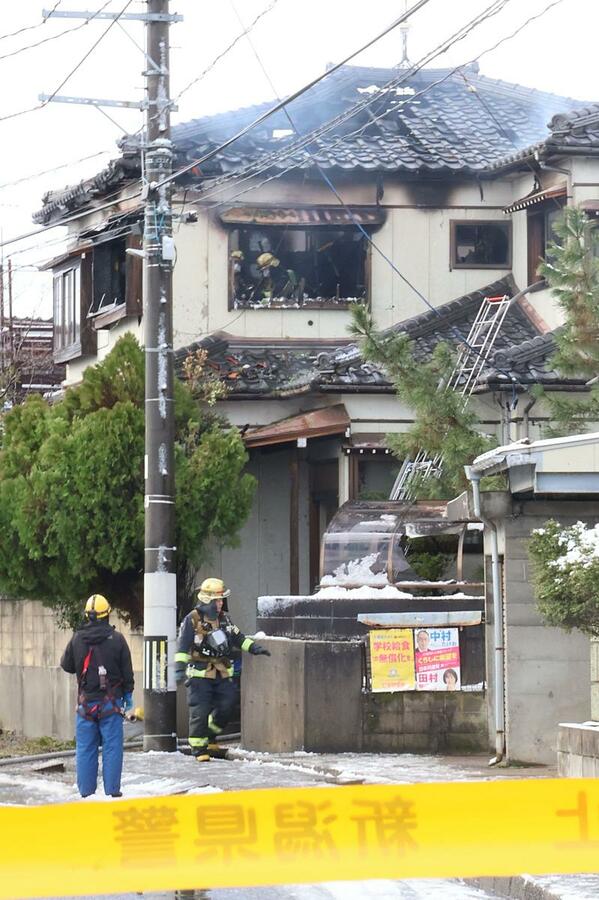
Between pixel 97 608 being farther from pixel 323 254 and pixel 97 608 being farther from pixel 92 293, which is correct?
pixel 92 293

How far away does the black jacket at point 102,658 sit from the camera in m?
14.2

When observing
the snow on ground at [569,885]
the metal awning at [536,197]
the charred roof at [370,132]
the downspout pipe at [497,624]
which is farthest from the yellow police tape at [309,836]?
the metal awning at [536,197]

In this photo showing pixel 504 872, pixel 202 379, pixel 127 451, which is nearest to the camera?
pixel 504 872

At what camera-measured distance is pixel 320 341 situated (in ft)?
90.7

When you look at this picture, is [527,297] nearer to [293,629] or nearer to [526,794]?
[293,629]

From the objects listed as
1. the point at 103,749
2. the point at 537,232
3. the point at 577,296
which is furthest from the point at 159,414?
the point at 537,232

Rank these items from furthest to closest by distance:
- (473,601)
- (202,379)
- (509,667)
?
1. (202,379)
2. (473,601)
3. (509,667)

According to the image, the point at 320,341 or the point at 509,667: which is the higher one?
the point at 320,341

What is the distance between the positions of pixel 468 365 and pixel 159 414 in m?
6.43

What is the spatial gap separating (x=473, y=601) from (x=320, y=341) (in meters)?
10.1

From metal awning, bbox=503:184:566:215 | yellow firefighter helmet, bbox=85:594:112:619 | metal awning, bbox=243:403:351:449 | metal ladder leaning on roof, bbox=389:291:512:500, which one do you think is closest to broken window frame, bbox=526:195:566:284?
metal awning, bbox=503:184:566:215

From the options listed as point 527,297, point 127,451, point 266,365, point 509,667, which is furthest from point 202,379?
point 509,667

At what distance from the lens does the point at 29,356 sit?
40.5 meters

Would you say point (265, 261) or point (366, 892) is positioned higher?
point (265, 261)
